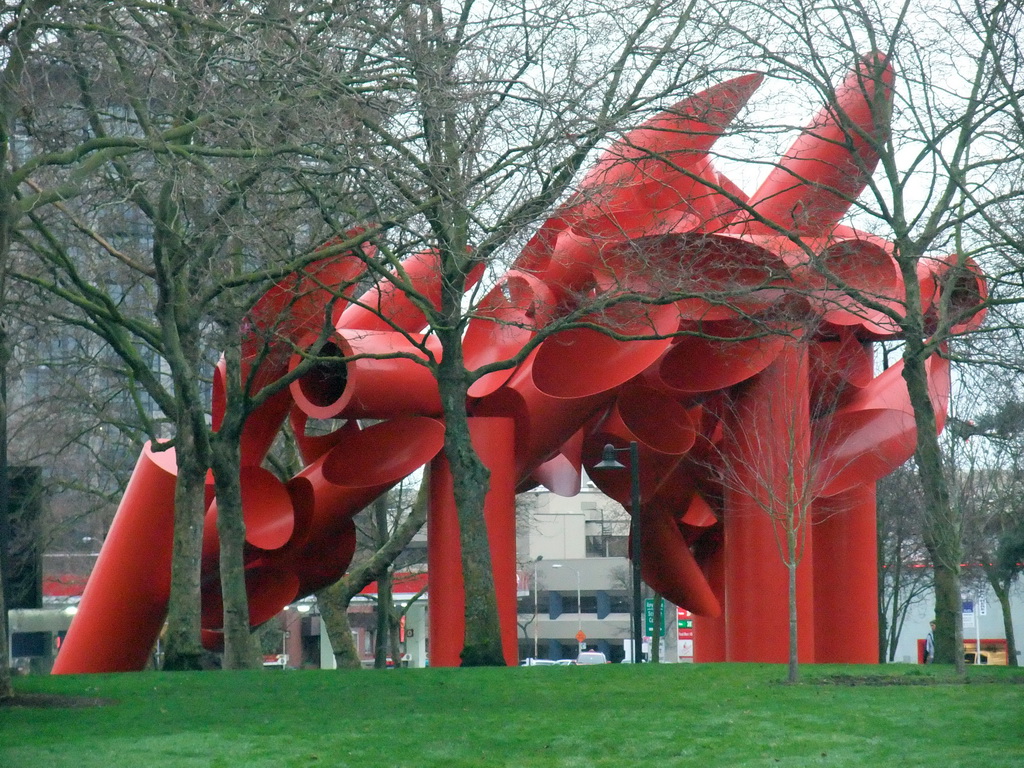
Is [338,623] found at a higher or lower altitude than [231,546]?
lower

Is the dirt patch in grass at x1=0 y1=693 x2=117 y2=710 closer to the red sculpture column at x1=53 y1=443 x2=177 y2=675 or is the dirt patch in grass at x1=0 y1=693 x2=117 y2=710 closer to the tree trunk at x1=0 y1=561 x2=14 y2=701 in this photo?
the tree trunk at x1=0 y1=561 x2=14 y2=701

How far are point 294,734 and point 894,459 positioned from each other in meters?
13.1

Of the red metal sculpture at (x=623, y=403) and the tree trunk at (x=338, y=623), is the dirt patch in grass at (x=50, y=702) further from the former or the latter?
the tree trunk at (x=338, y=623)

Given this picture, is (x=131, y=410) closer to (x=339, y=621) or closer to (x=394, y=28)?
(x=339, y=621)

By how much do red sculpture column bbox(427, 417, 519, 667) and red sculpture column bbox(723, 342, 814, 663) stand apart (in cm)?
342

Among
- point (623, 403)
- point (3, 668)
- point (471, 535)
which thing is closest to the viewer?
point (3, 668)

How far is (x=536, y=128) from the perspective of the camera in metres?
12.9

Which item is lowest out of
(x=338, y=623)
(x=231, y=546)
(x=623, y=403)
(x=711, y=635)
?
(x=711, y=635)

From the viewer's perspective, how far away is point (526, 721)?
10.2 metres

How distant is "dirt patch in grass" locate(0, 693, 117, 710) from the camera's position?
11430 millimetres

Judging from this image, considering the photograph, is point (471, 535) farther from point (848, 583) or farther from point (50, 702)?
point (848, 583)

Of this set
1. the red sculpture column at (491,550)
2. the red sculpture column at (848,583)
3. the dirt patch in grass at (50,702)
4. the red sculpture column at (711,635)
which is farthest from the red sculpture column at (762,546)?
the dirt patch in grass at (50,702)

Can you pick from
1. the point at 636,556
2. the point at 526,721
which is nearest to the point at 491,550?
the point at 636,556

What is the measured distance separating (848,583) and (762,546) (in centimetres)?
223
